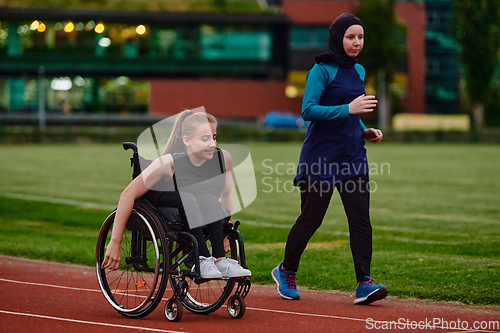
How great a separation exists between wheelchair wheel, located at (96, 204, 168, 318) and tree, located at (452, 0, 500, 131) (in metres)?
9.68

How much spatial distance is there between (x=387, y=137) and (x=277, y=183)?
26.9 meters

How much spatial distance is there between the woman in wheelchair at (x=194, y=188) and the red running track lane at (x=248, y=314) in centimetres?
41

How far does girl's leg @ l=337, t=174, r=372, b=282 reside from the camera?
548 centimetres

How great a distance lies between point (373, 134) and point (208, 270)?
180 centimetres

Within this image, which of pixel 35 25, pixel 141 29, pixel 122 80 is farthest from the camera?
pixel 141 29

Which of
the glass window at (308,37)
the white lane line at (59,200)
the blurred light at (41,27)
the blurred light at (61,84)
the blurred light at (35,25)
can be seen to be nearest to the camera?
the white lane line at (59,200)

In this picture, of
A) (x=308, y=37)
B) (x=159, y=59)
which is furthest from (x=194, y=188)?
(x=308, y=37)

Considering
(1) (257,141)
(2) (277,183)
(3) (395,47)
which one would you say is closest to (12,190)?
(2) (277,183)

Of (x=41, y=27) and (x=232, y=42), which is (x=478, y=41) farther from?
(x=41, y=27)

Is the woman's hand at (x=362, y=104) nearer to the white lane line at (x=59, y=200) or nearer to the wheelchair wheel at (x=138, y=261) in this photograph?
the wheelchair wheel at (x=138, y=261)

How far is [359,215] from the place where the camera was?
548 cm

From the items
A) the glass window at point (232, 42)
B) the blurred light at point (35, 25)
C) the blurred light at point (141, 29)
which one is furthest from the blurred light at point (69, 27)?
the glass window at point (232, 42)

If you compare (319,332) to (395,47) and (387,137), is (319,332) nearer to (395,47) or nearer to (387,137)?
(387,137)

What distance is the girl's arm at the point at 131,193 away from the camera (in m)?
4.97
